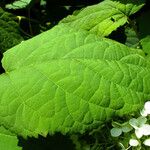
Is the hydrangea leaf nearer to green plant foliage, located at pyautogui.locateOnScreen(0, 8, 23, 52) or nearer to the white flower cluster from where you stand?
the white flower cluster

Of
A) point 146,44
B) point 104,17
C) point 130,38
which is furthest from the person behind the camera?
point 130,38

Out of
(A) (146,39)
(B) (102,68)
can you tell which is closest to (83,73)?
(B) (102,68)

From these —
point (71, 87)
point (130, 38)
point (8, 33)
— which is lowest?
point (130, 38)

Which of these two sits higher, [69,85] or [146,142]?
[69,85]

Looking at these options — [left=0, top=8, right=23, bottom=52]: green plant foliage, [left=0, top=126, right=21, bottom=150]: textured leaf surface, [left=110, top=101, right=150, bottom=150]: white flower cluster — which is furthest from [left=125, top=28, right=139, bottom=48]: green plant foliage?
[left=0, top=126, right=21, bottom=150]: textured leaf surface

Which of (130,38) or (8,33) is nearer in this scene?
(8,33)

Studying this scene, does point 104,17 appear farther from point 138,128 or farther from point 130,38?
point 138,128

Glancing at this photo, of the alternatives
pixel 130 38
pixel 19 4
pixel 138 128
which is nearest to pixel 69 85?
pixel 138 128

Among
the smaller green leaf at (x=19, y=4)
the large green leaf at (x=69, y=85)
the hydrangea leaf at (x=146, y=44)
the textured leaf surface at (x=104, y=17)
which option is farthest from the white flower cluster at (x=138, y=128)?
the smaller green leaf at (x=19, y=4)
